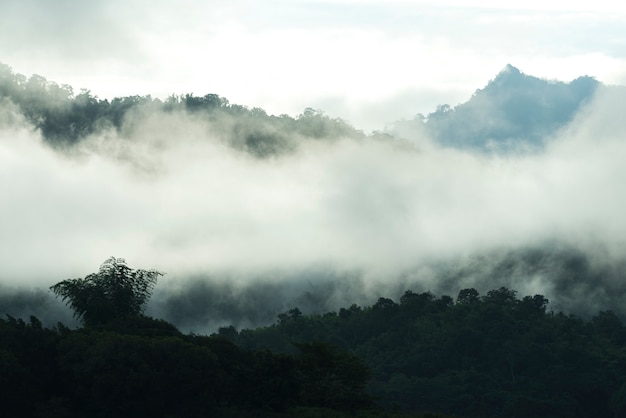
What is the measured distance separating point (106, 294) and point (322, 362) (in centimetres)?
1788

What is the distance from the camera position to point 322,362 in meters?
77.4

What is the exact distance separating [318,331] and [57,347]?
7628 centimetres

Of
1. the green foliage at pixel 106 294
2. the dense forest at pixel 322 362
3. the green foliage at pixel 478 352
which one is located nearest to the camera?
the dense forest at pixel 322 362

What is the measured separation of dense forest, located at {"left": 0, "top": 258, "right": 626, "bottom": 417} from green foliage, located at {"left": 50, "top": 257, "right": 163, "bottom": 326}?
93 millimetres

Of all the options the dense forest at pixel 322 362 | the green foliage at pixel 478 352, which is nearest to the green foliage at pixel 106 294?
the dense forest at pixel 322 362

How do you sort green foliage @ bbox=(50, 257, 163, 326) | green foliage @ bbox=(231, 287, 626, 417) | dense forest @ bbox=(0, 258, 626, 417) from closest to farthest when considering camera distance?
dense forest @ bbox=(0, 258, 626, 417), green foliage @ bbox=(50, 257, 163, 326), green foliage @ bbox=(231, 287, 626, 417)

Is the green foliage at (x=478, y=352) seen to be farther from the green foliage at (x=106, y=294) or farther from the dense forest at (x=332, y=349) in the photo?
the green foliage at (x=106, y=294)

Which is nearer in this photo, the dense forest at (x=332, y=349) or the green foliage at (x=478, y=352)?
the dense forest at (x=332, y=349)

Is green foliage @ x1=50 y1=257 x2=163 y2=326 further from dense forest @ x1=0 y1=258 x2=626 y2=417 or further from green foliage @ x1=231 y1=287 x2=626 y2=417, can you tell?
green foliage @ x1=231 y1=287 x2=626 y2=417

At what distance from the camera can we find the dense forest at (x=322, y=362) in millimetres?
65312

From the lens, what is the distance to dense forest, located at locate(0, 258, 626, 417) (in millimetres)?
65312

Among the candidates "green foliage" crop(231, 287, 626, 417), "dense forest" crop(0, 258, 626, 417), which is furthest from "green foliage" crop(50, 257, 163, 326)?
"green foliage" crop(231, 287, 626, 417)

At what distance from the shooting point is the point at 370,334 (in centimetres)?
A: 14300

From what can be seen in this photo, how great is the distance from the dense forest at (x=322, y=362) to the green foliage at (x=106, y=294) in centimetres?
9
